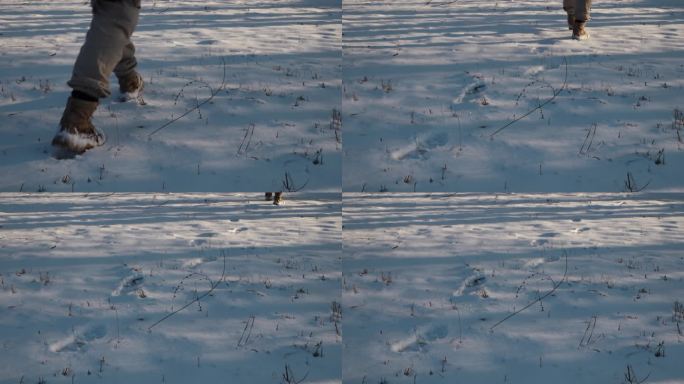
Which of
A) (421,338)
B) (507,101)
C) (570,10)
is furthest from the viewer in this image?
(570,10)

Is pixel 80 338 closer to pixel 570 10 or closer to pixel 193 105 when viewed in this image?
pixel 193 105

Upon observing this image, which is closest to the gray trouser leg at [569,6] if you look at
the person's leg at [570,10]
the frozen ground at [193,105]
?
the person's leg at [570,10]

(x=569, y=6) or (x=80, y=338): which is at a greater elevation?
(x=569, y=6)

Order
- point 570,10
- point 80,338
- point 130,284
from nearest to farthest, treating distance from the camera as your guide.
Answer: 1. point 80,338
2. point 130,284
3. point 570,10

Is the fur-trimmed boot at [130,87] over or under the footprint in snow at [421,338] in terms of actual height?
over

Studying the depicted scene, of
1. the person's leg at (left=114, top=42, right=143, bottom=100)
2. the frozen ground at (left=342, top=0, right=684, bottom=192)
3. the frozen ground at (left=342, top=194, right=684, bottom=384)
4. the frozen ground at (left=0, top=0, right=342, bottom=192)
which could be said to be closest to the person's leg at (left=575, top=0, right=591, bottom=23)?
the frozen ground at (left=342, top=0, right=684, bottom=192)

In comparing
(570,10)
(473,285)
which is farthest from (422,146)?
(570,10)

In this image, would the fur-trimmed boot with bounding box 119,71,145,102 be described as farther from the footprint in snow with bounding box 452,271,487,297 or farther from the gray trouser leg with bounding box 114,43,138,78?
the footprint in snow with bounding box 452,271,487,297

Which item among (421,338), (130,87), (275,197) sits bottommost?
(421,338)

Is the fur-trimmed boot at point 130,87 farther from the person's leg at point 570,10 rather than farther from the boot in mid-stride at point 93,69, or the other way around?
the person's leg at point 570,10
